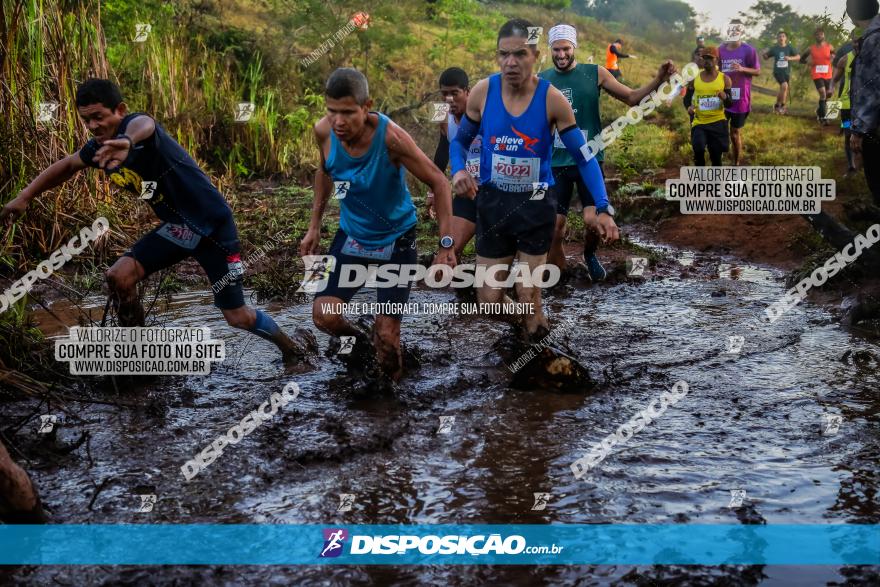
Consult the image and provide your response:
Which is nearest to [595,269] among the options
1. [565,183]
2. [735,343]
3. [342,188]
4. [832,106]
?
[565,183]

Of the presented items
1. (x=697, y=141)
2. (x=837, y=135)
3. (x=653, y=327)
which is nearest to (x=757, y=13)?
(x=837, y=135)

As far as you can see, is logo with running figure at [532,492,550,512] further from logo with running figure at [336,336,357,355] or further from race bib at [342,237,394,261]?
logo with running figure at [336,336,357,355]

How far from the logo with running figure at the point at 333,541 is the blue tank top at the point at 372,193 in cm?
202

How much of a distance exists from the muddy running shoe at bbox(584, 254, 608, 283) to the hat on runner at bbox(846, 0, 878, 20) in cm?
321

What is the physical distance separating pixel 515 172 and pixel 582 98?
2.34 meters

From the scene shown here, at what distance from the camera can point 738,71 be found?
12.4 metres

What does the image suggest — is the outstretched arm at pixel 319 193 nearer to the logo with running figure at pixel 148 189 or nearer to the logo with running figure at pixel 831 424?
the logo with running figure at pixel 148 189

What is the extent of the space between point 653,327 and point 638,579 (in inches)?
159

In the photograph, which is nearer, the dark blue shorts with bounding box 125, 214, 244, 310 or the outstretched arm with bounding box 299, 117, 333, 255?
the outstretched arm with bounding box 299, 117, 333, 255

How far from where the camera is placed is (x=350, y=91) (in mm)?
4512

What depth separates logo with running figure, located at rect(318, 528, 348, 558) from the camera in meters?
3.32

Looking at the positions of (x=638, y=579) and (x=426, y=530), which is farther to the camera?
(x=426, y=530)

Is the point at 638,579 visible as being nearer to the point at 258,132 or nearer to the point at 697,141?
the point at 697,141

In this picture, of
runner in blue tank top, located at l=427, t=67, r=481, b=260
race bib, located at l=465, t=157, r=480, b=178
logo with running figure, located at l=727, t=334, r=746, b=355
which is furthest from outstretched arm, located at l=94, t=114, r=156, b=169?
logo with running figure, located at l=727, t=334, r=746, b=355
